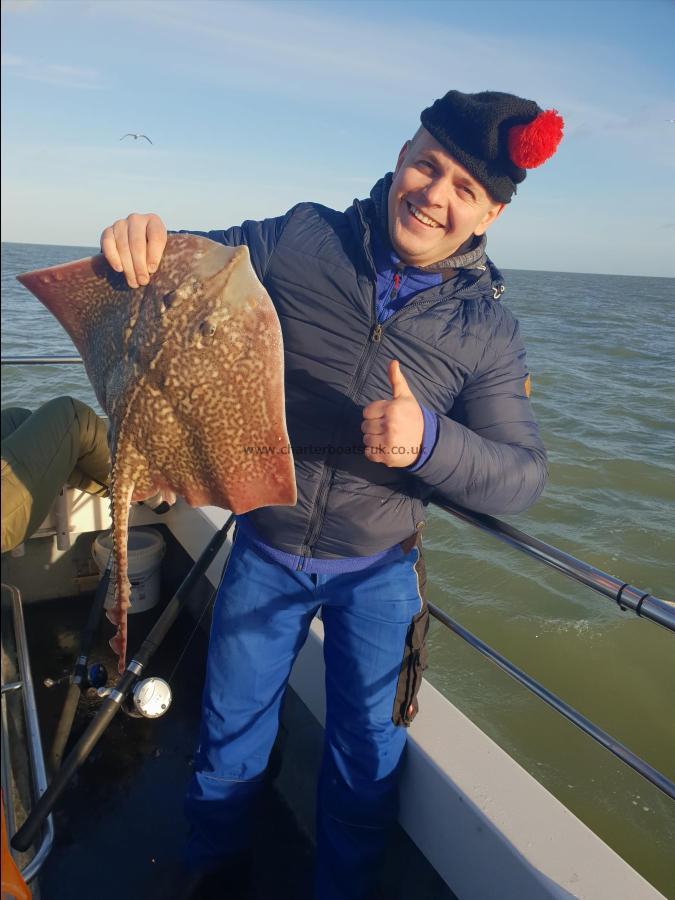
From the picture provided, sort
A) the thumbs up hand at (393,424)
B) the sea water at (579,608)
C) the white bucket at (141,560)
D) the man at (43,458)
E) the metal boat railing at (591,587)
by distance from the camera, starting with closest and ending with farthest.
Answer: the man at (43,458)
the thumbs up hand at (393,424)
the metal boat railing at (591,587)
the white bucket at (141,560)
the sea water at (579,608)

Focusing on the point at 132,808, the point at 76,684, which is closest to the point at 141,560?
the point at 76,684

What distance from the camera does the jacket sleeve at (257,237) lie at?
2.14m

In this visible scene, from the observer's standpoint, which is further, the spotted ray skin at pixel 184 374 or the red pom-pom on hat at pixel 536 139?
the red pom-pom on hat at pixel 536 139

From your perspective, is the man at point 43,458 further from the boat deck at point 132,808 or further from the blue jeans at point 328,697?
the boat deck at point 132,808

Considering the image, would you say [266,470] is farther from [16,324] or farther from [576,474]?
[576,474]

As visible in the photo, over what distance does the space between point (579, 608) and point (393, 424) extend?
7716 millimetres

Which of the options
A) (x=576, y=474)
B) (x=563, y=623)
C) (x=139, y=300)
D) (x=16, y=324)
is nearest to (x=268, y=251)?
(x=139, y=300)

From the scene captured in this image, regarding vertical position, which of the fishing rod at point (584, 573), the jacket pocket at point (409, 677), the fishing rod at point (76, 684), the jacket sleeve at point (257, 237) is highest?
the jacket sleeve at point (257, 237)

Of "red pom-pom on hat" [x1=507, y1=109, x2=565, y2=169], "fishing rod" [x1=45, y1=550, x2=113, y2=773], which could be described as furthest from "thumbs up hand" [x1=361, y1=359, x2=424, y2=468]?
"fishing rod" [x1=45, y1=550, x2=113, y2=773]

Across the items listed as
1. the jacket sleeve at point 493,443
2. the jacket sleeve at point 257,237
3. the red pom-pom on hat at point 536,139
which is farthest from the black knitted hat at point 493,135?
the jacket sleeve at point 257,237

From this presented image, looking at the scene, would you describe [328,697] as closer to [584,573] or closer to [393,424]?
[584,573]

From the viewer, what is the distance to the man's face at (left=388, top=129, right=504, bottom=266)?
200cm

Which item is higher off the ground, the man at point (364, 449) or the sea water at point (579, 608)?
the man at point (364, 449)

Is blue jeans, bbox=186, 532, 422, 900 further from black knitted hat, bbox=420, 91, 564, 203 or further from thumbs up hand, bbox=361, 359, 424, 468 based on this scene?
black knitted hat, bbox=420, 91, 564, 203
